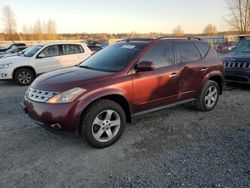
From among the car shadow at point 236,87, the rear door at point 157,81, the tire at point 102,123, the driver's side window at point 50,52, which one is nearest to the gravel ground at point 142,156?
the tire at point 102,123

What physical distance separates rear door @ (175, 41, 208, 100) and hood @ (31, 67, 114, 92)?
1.71 meters

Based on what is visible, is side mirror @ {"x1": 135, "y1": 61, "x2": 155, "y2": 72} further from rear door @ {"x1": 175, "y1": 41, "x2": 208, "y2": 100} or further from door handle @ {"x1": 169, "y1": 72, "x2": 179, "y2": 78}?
rear door @ {"x1": 175, "y1": 41, "x2": 208, "y2": 100}

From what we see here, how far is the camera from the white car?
10336 millimetres

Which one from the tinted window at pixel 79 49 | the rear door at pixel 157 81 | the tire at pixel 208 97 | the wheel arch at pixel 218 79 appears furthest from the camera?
the tinted window at pixel 79 49

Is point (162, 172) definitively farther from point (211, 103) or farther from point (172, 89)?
point (211, 103)

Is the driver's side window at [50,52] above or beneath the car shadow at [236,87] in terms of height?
above

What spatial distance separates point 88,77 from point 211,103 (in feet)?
10.7

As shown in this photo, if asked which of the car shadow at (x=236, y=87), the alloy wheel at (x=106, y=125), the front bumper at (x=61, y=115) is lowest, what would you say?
the car shadow at (x=236, y=87)

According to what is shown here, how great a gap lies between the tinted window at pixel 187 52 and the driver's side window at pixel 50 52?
6.64 metres

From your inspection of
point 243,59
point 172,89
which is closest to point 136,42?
point 172,89

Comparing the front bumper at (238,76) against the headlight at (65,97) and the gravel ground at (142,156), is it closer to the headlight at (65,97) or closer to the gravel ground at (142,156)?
the gravel ground at (142,156)

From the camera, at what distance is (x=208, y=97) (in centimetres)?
624

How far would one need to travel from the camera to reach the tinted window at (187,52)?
5.54 meters

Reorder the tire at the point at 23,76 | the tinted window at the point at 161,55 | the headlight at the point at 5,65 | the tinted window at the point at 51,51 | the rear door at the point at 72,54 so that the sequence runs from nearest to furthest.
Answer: the tinted window at the point at 161,55 < the headlight at the point at 5,65 < the tire at the point at 23,76 < the tinted window at the point at 51,51 < the rear door at the point at 72,54
